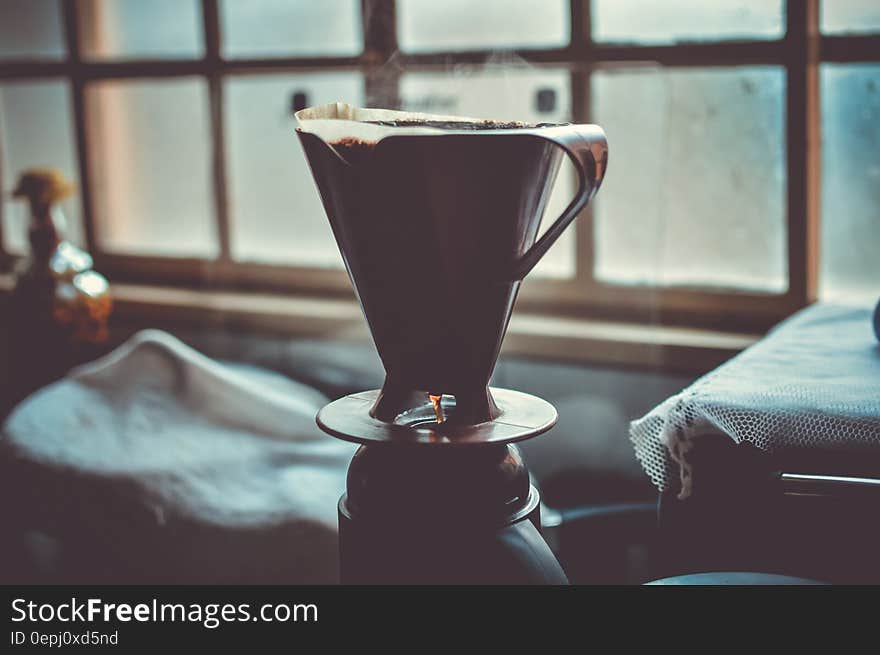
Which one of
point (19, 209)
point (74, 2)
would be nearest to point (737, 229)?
point (74, 2)

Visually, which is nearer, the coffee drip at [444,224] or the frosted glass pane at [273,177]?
the coffee drip at [444,224]

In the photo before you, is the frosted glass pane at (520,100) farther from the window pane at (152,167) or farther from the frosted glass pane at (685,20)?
the window pane at (152,167)

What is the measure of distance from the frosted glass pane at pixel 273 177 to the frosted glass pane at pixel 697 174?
73 centimetres

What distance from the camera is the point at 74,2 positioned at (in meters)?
2.60

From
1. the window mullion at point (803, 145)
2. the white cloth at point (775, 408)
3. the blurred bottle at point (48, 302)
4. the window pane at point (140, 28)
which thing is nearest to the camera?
the white cloth at point (775, 408)

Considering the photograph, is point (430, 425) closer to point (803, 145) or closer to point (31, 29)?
point (803, 145)

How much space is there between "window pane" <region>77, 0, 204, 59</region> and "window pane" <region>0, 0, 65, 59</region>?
0.14 meters

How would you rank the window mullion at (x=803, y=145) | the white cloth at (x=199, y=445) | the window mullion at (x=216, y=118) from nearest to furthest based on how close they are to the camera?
the white cloth at (x=199, y=445)
the window mullion at (x=803, y=145)
the window mullion at (x=216, y=118)

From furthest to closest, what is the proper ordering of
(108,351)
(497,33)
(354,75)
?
(108,351) < (354,75) < (497,33)

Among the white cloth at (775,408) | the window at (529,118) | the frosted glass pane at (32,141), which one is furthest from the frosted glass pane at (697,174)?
the frosted glass pane at (32,141)

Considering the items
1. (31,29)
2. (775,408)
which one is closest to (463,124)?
(775,408)

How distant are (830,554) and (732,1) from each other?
4.15ft

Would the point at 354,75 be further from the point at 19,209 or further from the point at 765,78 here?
the point at 19,209

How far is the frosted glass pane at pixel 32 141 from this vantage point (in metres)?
2.78
